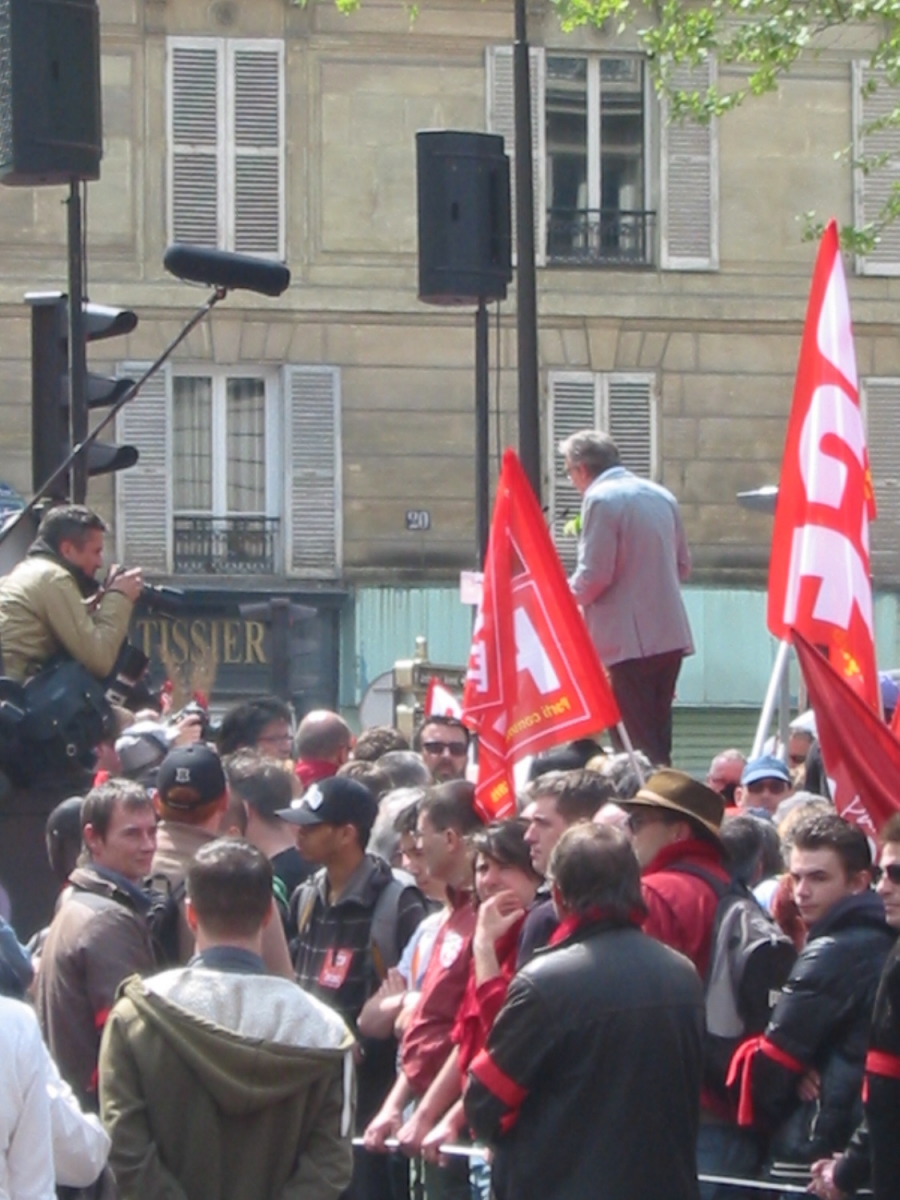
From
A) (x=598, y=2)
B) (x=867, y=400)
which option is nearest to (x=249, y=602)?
(x=867, y=400)

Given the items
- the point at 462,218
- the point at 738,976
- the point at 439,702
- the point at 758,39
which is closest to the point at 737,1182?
the point at 738,976

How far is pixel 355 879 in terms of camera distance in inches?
293

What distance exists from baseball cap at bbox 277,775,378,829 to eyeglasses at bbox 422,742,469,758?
3278mm

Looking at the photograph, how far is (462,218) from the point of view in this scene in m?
13.6

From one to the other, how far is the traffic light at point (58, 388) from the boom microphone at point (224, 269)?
387mm

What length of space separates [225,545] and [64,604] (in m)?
17.0

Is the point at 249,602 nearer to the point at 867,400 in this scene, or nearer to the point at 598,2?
the point at 867,400

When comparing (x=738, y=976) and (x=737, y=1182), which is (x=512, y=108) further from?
(x=737, y=1182)

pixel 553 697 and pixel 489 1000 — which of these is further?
pixel 553 697

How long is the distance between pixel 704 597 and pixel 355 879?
18.8 metres

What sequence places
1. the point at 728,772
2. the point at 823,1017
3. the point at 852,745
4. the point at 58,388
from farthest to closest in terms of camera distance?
the point at 728,772 → the point at 58,388 → the point at 852,745 → the point at 823,1017

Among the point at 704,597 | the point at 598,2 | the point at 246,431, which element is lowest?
the point at 704,597

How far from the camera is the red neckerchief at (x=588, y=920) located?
18.9ft

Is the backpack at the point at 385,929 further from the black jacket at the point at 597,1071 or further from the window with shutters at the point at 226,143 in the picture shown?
the window with shutters at the point at 226,143
